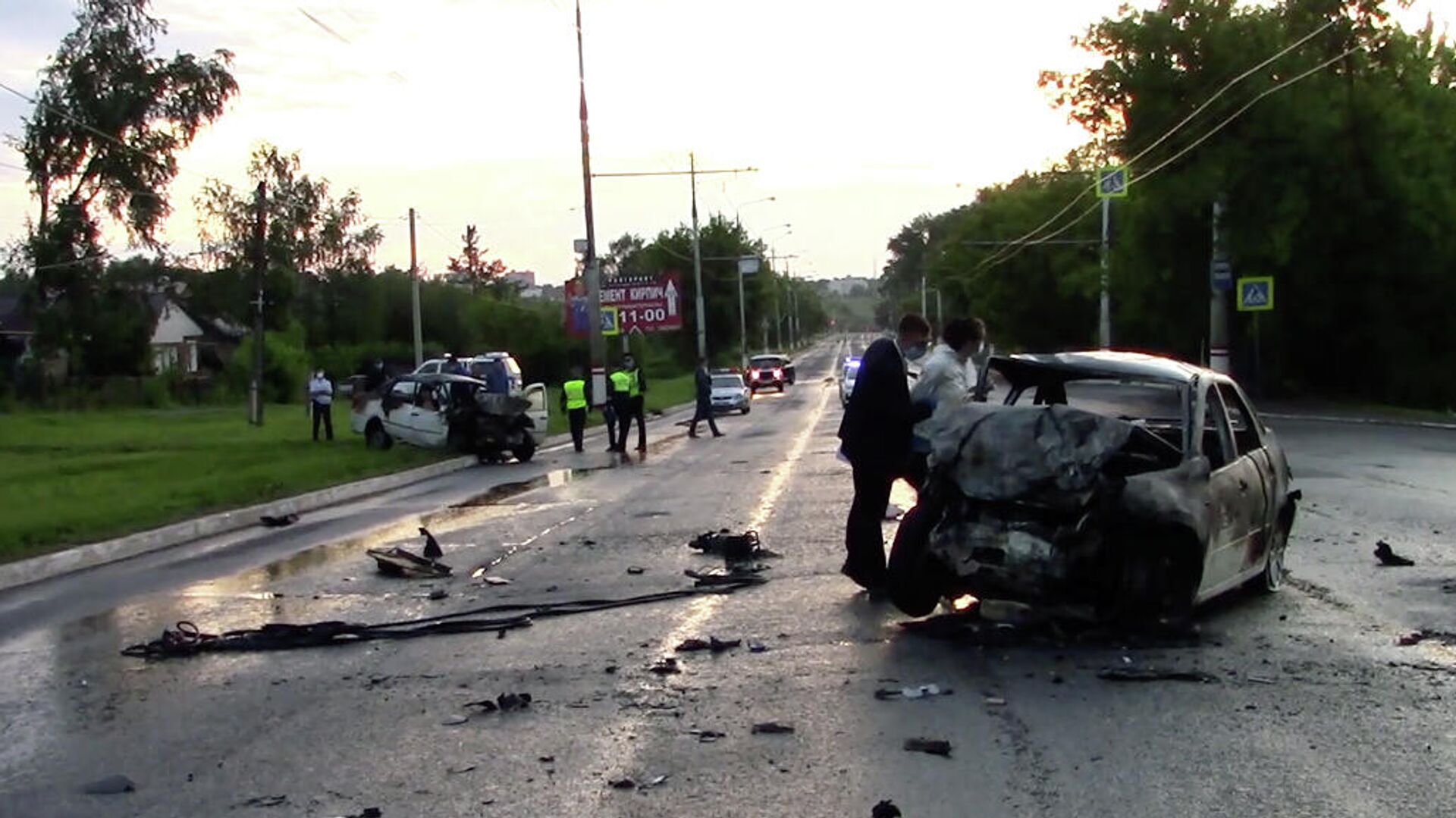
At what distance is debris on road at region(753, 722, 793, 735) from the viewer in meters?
7.19

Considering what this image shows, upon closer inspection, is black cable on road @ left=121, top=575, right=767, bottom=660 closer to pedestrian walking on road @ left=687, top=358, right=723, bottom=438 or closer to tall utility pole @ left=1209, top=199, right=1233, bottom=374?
pedestrian walking on road @ left=687, top=358, right=723, bottom=438

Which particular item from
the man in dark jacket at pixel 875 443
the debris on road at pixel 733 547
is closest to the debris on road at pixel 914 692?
the man in dark jacket at pixel 875 443

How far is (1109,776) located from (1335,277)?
4015 cm

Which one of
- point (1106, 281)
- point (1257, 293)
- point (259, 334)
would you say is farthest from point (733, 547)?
point (259, 334)

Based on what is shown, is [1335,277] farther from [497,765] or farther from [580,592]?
[497,765]

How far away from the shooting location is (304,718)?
7824 millimetres

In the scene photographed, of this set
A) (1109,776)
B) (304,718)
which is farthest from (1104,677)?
(304,718)

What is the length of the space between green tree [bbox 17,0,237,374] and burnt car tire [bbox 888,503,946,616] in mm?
54416

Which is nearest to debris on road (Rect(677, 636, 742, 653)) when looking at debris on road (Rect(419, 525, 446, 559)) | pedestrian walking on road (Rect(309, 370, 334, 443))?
debris on road (Rect(419, 525, 446, 559))

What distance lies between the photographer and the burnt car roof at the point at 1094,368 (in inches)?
385

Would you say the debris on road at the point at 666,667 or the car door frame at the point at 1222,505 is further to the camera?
the car door frame at the point at 1222,505

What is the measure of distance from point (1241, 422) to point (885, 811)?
5.56 metres

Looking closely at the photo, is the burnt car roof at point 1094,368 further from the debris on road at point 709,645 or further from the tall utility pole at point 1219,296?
the tall utility pole at point 1219,296

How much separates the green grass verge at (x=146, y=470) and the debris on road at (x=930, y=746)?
434 inches
